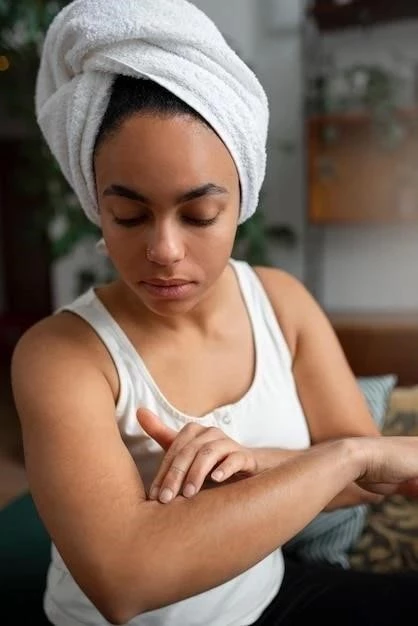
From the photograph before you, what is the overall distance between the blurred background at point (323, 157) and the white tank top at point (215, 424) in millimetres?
1560

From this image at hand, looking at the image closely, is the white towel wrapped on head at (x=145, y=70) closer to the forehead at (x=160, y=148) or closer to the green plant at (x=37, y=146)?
the forehead at (x=160, y=148)

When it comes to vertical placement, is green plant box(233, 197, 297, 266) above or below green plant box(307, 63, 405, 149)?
below

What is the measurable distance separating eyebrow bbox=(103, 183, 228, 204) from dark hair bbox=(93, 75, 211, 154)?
0.06 m

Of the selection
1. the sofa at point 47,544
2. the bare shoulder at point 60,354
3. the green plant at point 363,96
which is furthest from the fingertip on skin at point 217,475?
the green plant at point 363,96

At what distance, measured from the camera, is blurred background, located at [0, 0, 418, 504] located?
2.61 metres

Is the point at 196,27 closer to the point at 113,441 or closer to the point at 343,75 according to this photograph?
the point at 113,441

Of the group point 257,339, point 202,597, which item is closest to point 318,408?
point 257,339

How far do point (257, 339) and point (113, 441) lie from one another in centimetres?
33

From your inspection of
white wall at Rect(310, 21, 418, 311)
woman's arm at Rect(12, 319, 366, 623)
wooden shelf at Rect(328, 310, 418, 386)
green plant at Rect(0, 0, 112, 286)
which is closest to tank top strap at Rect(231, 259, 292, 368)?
woman's arm at Rect(12, 319, 366, 623)

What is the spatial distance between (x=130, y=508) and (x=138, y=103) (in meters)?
0.45

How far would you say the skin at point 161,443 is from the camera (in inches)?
28.5

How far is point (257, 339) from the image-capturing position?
1053 millimetres

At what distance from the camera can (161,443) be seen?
0.81m

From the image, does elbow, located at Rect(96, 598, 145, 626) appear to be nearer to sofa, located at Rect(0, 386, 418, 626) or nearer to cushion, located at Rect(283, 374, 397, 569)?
sofa, located at Rect(0, 386, 418, 626)
